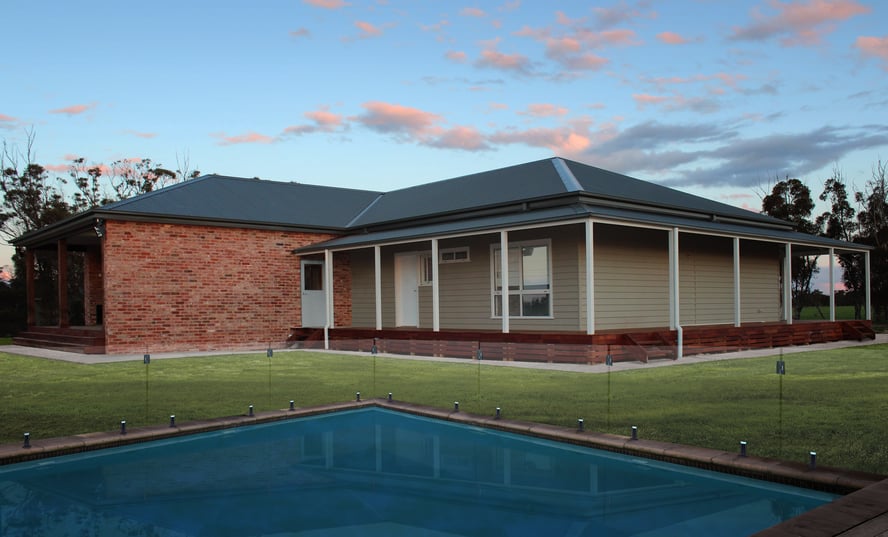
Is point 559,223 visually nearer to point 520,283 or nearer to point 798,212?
point 520,283

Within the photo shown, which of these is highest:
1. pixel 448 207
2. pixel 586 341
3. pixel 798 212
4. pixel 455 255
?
pixel 798 212

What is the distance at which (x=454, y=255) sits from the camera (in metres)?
17.5

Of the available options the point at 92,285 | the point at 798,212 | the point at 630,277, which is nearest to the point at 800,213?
the point at 798,212

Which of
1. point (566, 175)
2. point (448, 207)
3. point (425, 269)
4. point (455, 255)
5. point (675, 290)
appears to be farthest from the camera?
point (425, 269)

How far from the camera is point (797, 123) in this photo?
20.7m

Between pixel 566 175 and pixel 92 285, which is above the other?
pixel 566 175

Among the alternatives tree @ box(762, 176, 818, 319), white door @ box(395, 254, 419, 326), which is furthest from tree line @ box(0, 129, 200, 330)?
tree @ box(762, 176, 818, 319)

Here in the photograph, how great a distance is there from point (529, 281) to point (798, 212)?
22.9 m

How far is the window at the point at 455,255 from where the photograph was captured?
56.2 feet

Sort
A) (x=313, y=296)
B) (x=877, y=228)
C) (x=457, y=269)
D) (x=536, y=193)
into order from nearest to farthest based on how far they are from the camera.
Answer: (x=536, y=193) → (x=457, y=269) → (x=313, y=296) → (x=877, y=228)

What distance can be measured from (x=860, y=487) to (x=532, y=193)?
1206 cm

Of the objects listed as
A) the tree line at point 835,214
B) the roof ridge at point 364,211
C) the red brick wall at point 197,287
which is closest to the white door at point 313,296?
the red brick wall at point 197,287

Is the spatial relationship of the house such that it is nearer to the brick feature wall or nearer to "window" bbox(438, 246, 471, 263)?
"window" bbox(438, 246, 471, 263)

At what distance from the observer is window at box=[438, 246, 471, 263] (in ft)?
56.2
